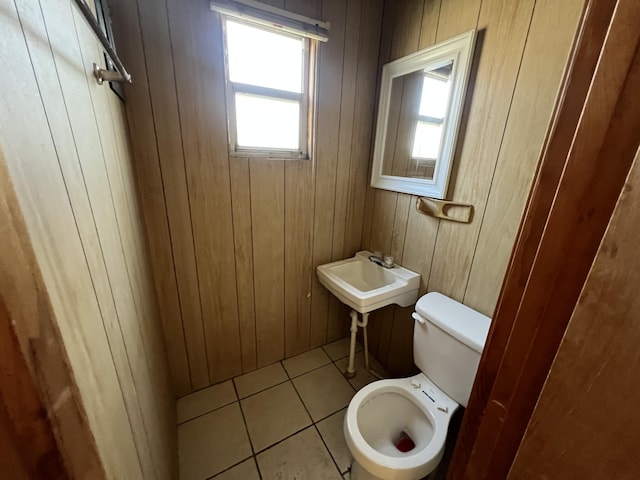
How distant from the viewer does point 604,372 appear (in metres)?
0.32

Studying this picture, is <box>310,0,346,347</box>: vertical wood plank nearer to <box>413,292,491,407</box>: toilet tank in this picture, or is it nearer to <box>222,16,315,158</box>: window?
<box>222,16,315,158</box>: window

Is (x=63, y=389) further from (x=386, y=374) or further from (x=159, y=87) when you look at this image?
(x=386, y=374)

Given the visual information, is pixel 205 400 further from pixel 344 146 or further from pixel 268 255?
pixel 344 146

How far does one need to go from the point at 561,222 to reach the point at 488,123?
0.91 m

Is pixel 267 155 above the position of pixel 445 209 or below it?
above

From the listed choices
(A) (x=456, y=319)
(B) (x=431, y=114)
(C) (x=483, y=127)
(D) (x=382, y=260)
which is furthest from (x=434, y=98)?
A: (A) (x=456, y=319)

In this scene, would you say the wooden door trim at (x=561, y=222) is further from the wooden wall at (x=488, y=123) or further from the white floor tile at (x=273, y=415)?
the white floor tile at (x=273, y=415)

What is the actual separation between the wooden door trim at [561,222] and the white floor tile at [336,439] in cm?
94

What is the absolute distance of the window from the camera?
→ 1.28 meters

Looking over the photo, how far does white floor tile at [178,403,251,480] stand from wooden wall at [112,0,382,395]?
247mm

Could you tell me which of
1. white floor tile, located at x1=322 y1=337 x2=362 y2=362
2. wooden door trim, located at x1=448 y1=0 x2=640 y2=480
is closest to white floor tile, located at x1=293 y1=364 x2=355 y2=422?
white floor tile, located at x1=322 y1=337 x2=362 y2=362

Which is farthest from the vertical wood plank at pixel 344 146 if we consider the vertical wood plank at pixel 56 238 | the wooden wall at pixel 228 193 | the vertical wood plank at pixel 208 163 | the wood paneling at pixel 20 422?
the wood paneling at pixel 20 422

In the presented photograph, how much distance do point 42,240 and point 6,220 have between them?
69 millimetres

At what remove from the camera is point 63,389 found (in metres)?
0.35
